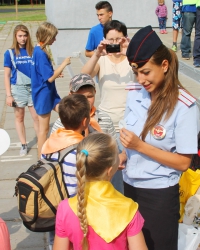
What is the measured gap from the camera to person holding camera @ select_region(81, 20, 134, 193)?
3926mm

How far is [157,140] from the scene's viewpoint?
2523 millimetres

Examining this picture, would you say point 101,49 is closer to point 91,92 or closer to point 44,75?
point 91,92

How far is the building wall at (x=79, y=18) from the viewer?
12602mm

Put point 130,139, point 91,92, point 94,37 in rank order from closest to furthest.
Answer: point 130,139
point 91,92
point 94,37

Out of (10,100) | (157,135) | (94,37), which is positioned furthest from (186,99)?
(10,100)

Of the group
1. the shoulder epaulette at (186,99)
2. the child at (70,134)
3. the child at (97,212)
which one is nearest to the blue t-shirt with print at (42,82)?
the child at (70,134)

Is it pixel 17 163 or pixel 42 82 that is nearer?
pixel 42 82

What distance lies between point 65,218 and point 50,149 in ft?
2.40

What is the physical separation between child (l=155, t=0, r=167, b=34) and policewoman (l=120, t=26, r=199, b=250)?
411 inches

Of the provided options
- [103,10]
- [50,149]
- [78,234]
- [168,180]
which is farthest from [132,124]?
[103,10]

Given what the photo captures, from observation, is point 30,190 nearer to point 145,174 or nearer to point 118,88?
point 145,174

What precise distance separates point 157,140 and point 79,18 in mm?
10706

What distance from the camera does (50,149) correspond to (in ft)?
9.39

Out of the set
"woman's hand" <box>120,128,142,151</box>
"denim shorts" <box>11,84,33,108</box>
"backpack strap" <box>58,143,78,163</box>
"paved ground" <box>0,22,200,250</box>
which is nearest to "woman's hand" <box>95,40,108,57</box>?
"backpack strap" <box>58,143,78,163</box>
